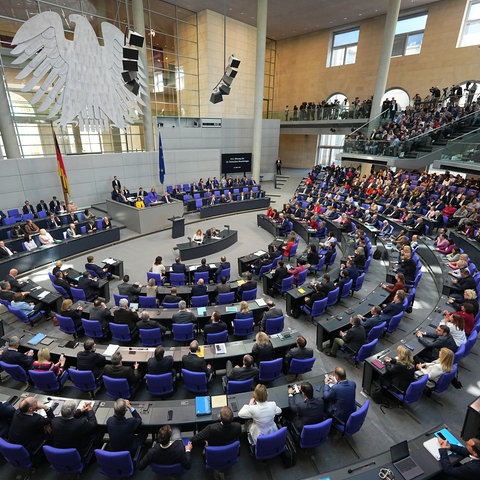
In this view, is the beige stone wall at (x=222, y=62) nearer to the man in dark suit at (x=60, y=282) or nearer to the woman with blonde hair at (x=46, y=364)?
the man in dark suit at (x=60, y=282)

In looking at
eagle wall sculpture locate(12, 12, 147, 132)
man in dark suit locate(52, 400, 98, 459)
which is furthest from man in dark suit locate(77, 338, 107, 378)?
eagle wall sculpture locate(12, 12, 147, 132)

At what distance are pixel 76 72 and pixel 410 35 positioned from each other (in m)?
22.3

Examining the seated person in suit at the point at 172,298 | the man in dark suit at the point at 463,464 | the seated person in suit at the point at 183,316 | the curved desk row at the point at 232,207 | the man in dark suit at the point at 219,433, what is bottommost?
the curved desk row at the point at 232,207

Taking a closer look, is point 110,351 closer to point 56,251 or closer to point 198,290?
point 198,290

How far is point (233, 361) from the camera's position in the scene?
5637mm

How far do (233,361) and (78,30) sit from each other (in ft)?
57.9

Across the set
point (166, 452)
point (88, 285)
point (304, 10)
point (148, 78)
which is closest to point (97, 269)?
point (88, 285)

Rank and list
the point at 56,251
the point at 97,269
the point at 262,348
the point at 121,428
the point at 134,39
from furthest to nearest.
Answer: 1. the point at 134,39
2. the point at 56,251
3. the point at 97,269
4. the point at 262,348
5. the point at 121,428

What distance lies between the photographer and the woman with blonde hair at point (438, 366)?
489 cm

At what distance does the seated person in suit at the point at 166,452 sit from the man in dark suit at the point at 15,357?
9.68 feet

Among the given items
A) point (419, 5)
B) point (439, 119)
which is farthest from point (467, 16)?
point (439, 119)

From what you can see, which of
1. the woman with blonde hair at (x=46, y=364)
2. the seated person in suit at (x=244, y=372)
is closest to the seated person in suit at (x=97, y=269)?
the woman with blonde hair at (x=46, y=364)

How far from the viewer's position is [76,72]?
15383mm

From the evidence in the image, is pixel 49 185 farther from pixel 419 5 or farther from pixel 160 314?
pixel 419 5
